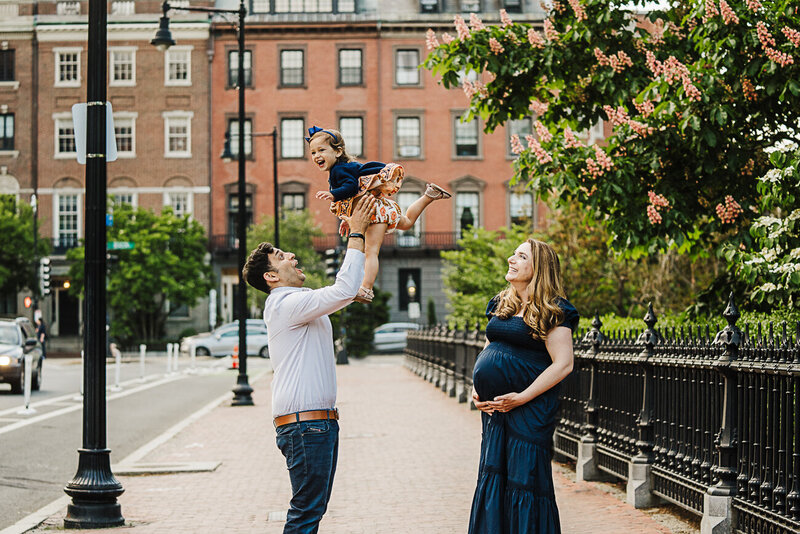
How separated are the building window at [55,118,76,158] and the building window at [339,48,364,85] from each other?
46.1 feet

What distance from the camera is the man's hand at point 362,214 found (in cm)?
538

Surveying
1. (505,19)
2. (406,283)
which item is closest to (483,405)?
(505,19)

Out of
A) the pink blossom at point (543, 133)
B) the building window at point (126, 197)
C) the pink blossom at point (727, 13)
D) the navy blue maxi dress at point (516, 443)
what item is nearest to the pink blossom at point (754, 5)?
the pink blossom at point (727, 13)

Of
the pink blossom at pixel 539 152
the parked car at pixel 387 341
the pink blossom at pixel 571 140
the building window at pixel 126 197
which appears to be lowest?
the parked car at pixel 387 341

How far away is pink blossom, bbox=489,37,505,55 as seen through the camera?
14672 millimetres

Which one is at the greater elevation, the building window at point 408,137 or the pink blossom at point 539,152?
the building window at point 408,137

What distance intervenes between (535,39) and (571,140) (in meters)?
1.72

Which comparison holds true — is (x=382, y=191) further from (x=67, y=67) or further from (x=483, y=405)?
(x=67, y=67)

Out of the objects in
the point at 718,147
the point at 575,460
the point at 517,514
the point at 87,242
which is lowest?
the point at 575,460

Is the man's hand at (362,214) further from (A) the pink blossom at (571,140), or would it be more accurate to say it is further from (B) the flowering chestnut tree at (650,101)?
(A) the pink blossom at (571,140)

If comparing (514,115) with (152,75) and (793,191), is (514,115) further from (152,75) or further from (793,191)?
(152,75)

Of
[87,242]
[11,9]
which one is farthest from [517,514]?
[11,9]

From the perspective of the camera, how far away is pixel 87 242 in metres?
9.45

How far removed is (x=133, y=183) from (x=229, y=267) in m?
6.45
